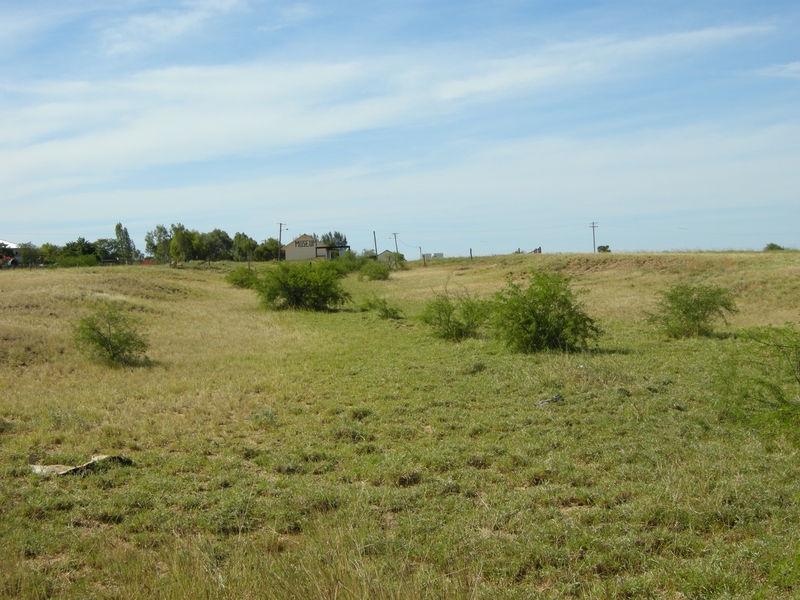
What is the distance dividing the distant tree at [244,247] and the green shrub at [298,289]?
7105cm

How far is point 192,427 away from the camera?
10.1 meters

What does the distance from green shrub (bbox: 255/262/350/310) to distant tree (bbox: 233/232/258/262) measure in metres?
71.0

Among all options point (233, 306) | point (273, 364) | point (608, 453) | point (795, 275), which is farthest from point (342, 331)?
point (795, 275)

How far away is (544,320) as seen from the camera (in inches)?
639

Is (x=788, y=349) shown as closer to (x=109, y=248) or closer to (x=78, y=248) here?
(x=78, y=248)

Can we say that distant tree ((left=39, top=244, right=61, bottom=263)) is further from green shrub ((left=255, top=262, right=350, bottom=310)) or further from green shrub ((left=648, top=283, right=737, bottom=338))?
green shrub ((left=648, top=283, right=737, bottom=338))

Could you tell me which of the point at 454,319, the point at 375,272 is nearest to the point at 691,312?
the point at 454,319

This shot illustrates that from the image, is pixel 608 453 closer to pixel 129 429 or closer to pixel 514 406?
pixel 514 406

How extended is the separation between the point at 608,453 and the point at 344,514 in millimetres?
3496

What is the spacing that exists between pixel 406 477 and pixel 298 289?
27199 mm

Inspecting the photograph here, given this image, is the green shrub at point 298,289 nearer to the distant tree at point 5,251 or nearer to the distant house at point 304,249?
the distant tree at point 5,251

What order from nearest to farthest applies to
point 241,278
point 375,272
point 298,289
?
point 298,289
point 241,278
point 375,272

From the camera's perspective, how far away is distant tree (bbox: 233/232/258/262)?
105062 millimetres

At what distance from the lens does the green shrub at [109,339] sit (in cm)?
1661
